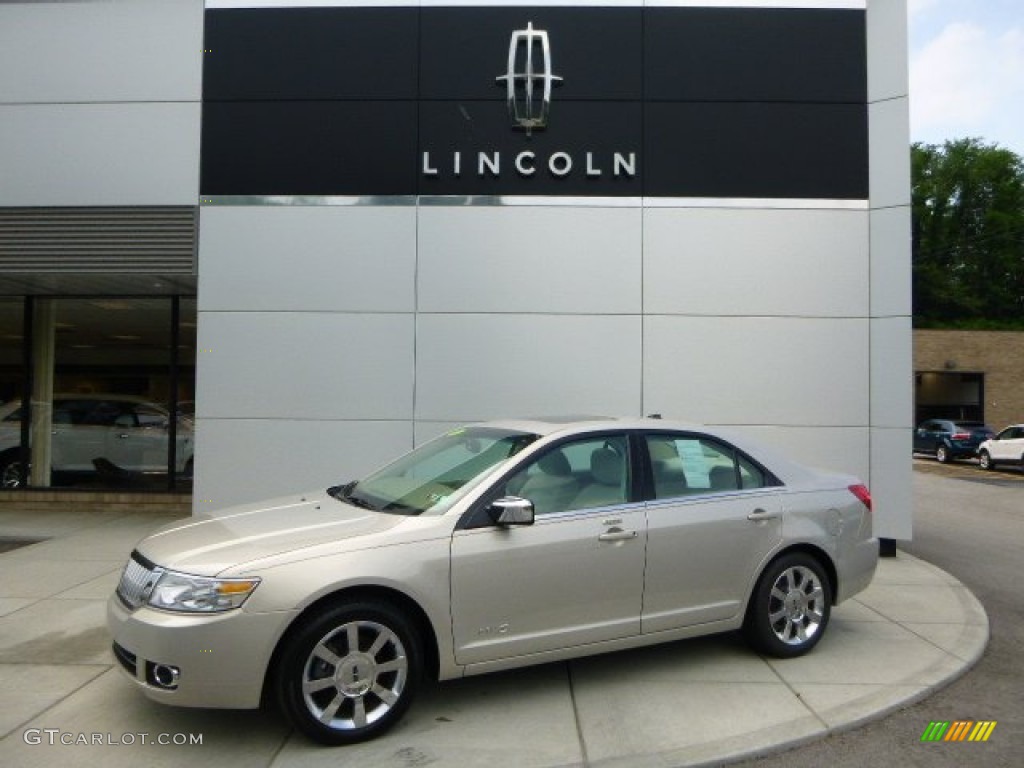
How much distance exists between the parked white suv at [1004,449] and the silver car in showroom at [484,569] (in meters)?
20.1

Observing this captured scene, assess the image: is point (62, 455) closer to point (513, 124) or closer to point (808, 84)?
point (513, 124)

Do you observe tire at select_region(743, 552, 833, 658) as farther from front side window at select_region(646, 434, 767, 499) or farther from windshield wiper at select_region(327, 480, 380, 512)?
windshield wiper at select_region(327, 480, 380, 512)

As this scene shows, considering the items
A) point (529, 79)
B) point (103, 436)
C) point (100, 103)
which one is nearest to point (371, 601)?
point (529, 79)

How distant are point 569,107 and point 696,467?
5.55m

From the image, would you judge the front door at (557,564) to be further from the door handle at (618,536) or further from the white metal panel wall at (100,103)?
the white metal panel wall at (100,103)

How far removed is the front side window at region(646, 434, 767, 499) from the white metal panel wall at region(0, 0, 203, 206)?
680cm

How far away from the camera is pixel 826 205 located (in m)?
8.84

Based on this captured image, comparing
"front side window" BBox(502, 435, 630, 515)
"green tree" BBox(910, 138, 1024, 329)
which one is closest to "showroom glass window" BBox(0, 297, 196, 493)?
"front side window" BBox(502, 435, 630, 515)

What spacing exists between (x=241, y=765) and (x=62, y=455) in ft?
30.1

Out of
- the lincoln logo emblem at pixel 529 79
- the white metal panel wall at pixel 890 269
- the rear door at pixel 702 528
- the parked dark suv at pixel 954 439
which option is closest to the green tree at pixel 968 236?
the parked dark suv at pixel 954 439

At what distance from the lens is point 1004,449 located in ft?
73.8

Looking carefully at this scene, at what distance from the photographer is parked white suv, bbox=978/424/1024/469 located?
862 inches

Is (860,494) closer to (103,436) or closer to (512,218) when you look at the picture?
(512,218)

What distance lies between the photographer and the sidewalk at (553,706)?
371cm
